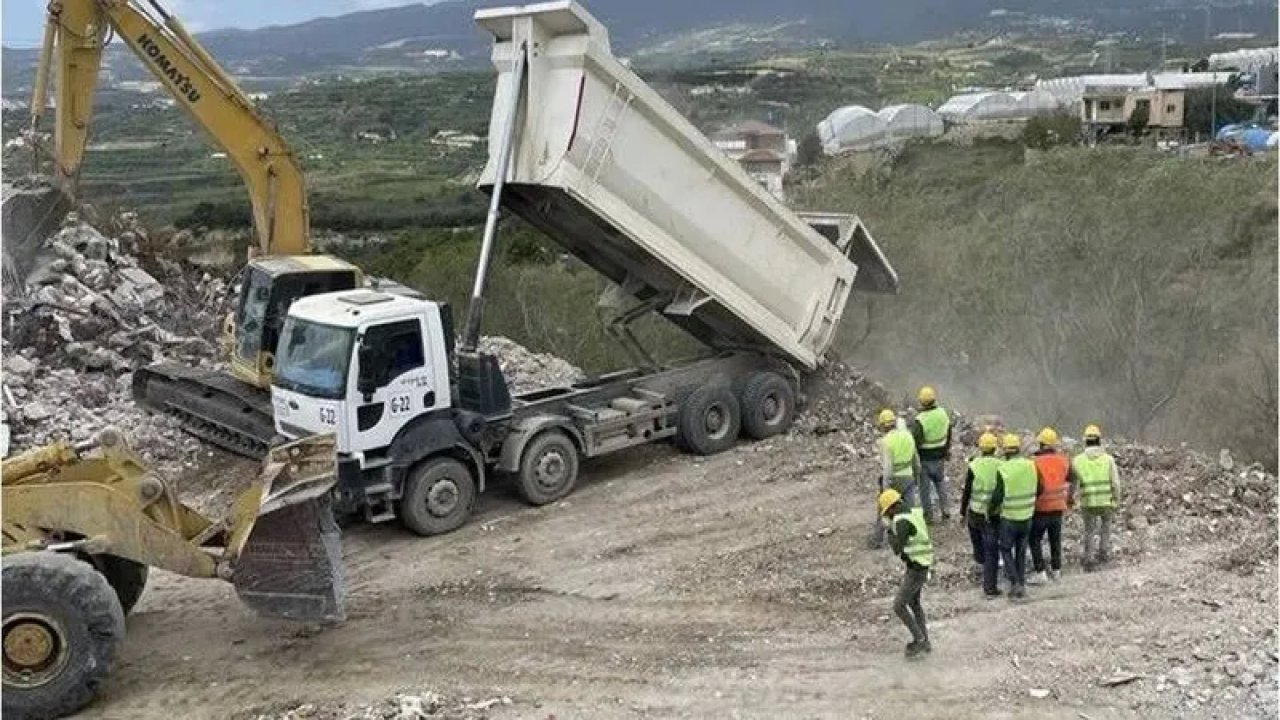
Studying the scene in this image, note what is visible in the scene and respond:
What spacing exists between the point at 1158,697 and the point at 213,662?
5.38 m

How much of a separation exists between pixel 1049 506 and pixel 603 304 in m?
4.94

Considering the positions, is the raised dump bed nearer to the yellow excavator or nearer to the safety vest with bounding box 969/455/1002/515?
the yellow excavator

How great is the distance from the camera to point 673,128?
425 inches

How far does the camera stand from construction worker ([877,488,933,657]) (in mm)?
7391

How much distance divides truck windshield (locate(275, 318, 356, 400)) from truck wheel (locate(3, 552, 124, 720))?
2.59 meters

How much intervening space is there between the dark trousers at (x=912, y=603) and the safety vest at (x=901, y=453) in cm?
165

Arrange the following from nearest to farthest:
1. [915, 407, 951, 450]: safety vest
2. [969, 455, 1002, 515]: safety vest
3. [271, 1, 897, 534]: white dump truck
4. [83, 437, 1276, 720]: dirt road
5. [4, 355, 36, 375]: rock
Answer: [83, 437, 1276, 720]: dirt road < [969, 455, 1002, 515]: safety vest < [271, 1, 897, 534]: white dump truck < [915, 407, 951, 450]: safety vest < [4, 355, 36, 375]: rock

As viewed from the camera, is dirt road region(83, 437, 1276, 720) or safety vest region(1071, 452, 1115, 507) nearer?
dirt road region(83, 437, 1276, 720)

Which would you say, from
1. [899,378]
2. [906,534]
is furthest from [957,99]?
[906,534]

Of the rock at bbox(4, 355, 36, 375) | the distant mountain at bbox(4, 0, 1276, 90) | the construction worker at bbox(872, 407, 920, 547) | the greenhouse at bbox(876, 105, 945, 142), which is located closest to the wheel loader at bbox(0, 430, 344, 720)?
the construction worker at bbox(872, 407, 920, 547)

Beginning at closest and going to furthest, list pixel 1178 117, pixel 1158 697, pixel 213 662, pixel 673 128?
1. pixel 1158 697
2. pixel 213 662
3. pixel 673 128
4. pixel 1178 117

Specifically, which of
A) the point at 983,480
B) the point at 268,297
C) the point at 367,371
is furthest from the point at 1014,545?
the point at 268,297

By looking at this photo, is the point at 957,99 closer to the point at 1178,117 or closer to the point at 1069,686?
the point at 1178,117

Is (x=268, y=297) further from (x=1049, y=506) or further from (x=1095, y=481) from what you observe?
(x=1095, y=481)
